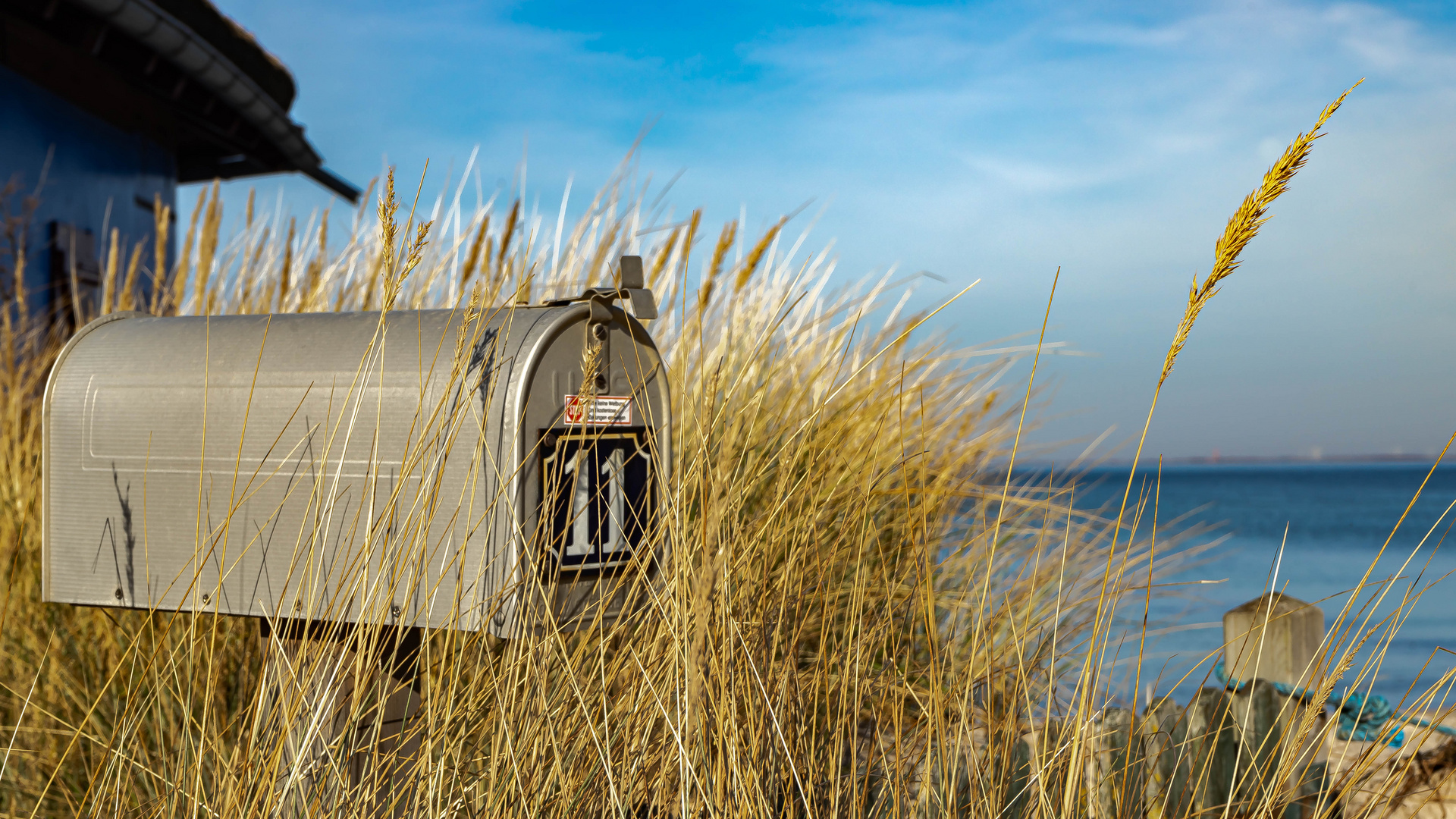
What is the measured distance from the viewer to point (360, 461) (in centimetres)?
151

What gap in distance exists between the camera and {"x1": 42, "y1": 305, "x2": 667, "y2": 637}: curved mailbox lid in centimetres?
142

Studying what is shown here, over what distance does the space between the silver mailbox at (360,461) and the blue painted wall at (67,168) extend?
4637mm

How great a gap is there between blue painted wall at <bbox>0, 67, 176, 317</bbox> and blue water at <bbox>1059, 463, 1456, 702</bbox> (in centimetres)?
580

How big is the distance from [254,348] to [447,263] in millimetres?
1827

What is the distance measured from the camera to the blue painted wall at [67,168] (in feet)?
19.9

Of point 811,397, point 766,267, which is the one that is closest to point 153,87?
point 766,267

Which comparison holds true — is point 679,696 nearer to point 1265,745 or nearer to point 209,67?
point 1265,745

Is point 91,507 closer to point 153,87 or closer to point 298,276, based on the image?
point 298,276

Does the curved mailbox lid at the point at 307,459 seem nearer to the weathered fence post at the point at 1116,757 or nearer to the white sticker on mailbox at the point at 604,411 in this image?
the white sticker on mailbox at the point at 604,411

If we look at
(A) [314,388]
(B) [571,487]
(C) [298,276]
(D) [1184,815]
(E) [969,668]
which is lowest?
(D) [1184,815]

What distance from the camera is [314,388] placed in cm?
156

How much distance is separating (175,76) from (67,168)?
43.3 inches

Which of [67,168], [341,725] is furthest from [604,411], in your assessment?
[67,168]

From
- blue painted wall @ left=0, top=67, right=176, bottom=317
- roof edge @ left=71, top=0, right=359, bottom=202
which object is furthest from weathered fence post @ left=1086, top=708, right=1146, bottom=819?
roof edge @ left=71, top=0, right=359, bottom=202
